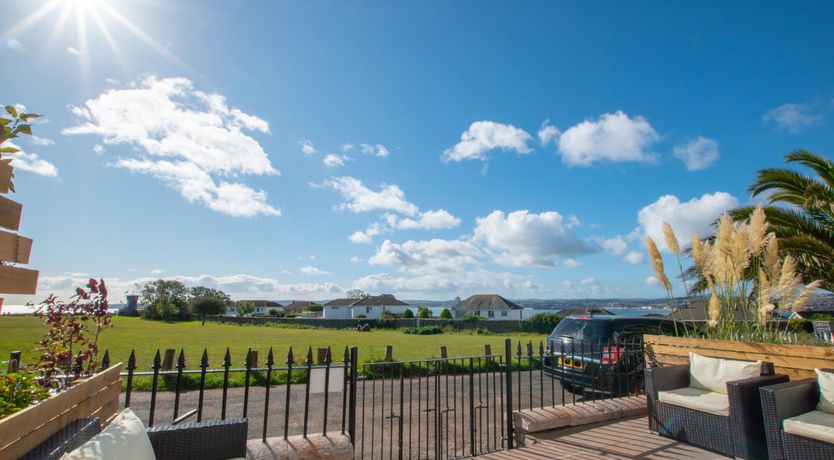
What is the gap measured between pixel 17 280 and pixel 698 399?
18.1 ft

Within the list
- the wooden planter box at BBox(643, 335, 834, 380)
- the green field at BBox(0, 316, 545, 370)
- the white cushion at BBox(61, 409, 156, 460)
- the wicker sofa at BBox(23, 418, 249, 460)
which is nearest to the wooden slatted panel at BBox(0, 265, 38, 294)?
the wicker sofa at BBox(23, 418, 249, 460)

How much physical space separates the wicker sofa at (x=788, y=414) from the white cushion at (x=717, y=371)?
0.59 metres

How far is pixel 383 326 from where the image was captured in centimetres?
4434

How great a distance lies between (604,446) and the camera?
13.9 ft

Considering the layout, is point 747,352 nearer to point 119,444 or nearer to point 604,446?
point 604,446

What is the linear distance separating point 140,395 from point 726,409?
10.3m

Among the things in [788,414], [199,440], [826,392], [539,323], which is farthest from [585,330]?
[539,323]

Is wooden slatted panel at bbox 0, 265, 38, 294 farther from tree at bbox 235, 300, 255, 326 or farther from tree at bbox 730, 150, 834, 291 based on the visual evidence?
tree at bbox 235, 300, 255, 326

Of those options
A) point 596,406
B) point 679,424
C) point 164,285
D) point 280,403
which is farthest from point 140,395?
point 164,285

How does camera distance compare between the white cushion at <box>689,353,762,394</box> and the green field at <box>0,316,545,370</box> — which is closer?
the white cushion at <box>689,353,762,394</box>

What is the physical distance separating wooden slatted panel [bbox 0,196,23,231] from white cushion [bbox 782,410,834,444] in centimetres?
548

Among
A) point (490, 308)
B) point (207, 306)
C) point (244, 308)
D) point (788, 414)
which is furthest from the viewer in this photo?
point (244, 308)

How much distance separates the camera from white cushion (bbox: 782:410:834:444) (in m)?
3.11

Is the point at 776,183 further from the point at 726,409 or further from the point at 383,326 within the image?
the point at 383,326
